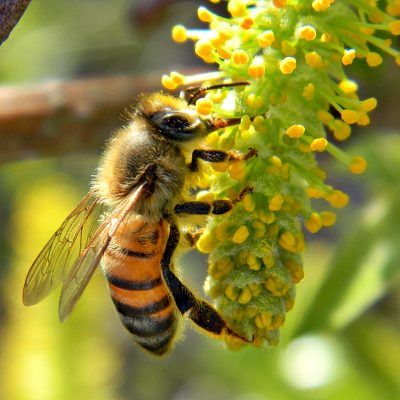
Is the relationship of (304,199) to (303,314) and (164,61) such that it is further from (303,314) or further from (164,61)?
(164,61)

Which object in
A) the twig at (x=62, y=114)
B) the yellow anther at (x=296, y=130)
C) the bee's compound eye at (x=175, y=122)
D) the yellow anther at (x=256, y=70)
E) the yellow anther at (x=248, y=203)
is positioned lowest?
the twig at (x=62, y=114)

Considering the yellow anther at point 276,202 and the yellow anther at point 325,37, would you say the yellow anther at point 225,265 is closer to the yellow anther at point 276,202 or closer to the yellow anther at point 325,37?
the yellow anther at point 276,202

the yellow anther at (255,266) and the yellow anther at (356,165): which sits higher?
the yellow anther at (356,165)

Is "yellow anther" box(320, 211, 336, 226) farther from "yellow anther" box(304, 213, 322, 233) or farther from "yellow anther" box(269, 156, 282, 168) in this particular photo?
"yellow anther" box(269, 156, 282, 168)

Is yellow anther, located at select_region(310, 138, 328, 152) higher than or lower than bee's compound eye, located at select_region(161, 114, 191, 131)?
higher

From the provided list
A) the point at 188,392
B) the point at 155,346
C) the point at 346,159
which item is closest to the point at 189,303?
the point at 155,346

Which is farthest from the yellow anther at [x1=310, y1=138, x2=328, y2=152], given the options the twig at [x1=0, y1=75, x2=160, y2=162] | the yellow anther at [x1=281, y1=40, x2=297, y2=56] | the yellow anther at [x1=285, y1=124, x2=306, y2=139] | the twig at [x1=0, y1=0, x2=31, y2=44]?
the twig at [x1=0, y1=75, x2=160, y2=162]

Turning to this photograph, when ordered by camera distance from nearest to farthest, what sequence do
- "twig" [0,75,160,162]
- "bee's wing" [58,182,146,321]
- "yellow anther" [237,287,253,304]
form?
"yellow anther" [237,287,253,304] < "bee's wing" [58,182,146,321] < "twig" [0,75,160,162]

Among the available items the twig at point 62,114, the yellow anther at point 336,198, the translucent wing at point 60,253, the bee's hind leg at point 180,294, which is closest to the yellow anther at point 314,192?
the yellow anther at point 336,198
